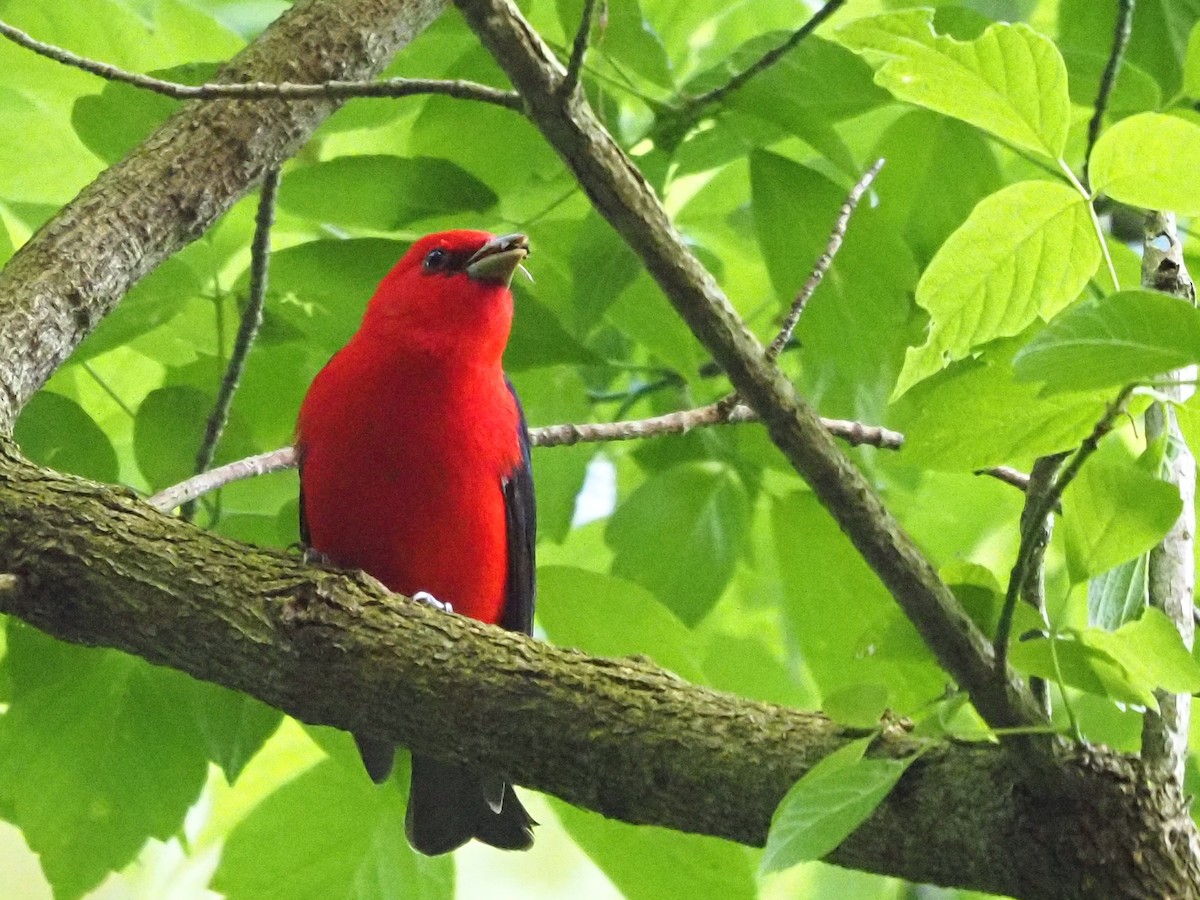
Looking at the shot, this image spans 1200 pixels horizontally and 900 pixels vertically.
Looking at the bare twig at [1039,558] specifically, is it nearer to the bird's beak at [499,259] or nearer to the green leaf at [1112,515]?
the green leaf at [1112,515]

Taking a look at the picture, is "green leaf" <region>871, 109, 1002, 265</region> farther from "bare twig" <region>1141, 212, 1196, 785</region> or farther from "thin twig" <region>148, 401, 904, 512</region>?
"bare twig" <region>1141, 212, 1196, 785</region>

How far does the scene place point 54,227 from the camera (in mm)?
2727

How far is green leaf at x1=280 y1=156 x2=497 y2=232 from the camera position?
288 centimetres

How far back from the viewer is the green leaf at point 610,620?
2.65 m

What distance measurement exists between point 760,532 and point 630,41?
60.3 inches

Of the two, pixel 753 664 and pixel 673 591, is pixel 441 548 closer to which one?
pixel 673 591

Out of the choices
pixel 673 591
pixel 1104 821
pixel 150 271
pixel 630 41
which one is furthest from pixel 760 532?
pixel 1104 821

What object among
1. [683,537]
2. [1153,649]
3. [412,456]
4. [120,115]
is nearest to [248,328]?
[120,115]

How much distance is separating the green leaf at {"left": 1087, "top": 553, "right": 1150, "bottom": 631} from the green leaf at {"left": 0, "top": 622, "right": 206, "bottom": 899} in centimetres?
173

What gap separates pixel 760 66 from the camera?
2.62 meters

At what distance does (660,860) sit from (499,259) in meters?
1.55

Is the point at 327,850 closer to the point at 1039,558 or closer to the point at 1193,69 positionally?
the point at 1039,558

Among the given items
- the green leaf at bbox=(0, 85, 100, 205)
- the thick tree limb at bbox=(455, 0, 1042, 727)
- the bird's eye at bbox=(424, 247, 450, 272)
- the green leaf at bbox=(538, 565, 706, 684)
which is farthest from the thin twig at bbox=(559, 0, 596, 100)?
the bird's eye at bbox=(424, 247, 450, 272)

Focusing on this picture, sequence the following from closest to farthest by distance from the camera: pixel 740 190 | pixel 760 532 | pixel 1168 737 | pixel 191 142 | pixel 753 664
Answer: pixel 1168 737, pixel 191 142, pixel 753 664, pixel 740 190, pixel 760 532
